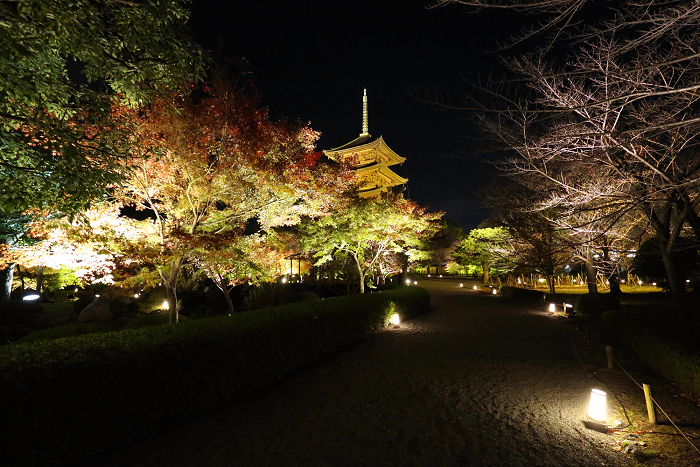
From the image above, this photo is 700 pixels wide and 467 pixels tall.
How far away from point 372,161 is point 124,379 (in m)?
29.1

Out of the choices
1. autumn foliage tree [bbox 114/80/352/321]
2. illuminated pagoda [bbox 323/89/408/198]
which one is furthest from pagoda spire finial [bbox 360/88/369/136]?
autumn foliage tree [bbox 114/80/352/321]

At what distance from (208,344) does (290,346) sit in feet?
6.22

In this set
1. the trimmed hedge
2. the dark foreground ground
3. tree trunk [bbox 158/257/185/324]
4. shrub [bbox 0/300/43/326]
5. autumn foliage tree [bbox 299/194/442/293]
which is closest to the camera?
the dark foreground ground

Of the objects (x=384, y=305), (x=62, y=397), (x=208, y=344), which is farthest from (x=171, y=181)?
(x=384, y=305)

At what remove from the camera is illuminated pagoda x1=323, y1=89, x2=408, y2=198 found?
29314 mm

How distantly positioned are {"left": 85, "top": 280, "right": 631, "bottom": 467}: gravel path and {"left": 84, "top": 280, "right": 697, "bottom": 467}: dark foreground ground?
0.05 ft

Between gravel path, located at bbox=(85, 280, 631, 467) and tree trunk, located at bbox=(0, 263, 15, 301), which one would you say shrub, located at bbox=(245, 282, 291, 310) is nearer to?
gravel path, located at bbox=(85, 280, 631, 467)

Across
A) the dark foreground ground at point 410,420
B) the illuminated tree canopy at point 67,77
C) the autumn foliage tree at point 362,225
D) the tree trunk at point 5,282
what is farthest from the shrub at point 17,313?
the dark foreground ground at point 410,420

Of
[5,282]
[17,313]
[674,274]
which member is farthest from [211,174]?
[5,282]

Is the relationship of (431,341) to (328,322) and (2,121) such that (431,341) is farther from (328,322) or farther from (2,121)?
(2,121)

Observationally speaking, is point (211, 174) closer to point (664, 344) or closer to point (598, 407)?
point (598, 407)

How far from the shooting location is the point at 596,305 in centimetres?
1202

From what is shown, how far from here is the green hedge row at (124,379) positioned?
288cm

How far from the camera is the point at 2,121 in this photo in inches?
136
